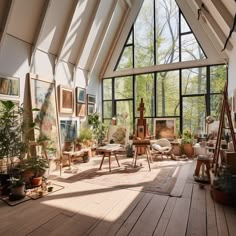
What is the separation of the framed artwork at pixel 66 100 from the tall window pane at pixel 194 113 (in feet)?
13.1

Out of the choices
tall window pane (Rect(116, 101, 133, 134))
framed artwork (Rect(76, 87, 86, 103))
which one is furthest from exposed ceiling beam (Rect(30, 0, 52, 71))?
tall window pane (Rect(116, 101, 133, 134))

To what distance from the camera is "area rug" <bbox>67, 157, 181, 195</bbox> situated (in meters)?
3.59

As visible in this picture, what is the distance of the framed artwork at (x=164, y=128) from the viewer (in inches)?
264

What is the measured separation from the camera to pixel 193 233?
2.10 m

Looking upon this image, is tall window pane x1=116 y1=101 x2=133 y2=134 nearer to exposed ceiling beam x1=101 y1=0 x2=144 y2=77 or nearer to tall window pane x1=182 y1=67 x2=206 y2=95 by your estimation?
exposed ceiling beam x1=101 y1=0 x2=144 y2=77

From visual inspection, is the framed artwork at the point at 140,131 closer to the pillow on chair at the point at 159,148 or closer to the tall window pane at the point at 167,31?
the pillow on chair at the point at 159,148

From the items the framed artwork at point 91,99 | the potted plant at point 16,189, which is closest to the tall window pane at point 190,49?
the framed artwork at point 91,99

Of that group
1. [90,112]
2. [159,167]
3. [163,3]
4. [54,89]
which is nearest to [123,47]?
[163,3]

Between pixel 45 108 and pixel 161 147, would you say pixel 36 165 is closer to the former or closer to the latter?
pixel 45 108

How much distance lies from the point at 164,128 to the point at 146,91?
1625 mm

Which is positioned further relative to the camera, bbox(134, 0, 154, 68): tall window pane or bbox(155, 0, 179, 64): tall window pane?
bbox(134, 0, 154, 68): tall window pane

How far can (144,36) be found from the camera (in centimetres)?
729

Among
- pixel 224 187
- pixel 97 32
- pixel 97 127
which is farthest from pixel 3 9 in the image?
pixel 224 187

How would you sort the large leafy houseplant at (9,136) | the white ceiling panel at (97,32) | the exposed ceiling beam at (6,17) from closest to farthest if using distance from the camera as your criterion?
the large leafy houseplant at (9,136) < the exposed ceiling beam at (6,17) < the white ceiling panel at (97,32)
